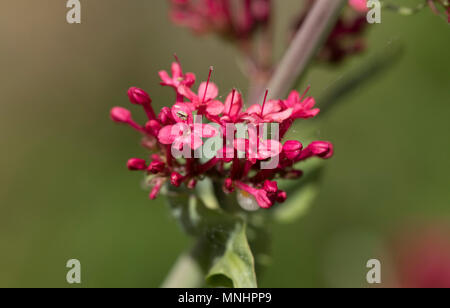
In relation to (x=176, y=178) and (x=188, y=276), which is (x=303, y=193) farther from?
(x=176, y=178)

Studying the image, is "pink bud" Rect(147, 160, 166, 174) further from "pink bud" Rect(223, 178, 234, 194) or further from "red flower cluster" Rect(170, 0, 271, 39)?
"red flower cluster" Rect(170, 0, 271, 39)

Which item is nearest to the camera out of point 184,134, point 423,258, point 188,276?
point 184,134

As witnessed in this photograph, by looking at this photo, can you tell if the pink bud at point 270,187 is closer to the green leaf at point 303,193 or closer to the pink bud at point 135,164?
the pink bud at point 135,164

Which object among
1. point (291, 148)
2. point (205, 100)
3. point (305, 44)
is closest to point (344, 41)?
point (305, 44)

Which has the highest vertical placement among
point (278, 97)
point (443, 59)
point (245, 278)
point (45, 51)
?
point (45, 51)

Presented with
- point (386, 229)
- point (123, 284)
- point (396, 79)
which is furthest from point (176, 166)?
point (396, 79)
